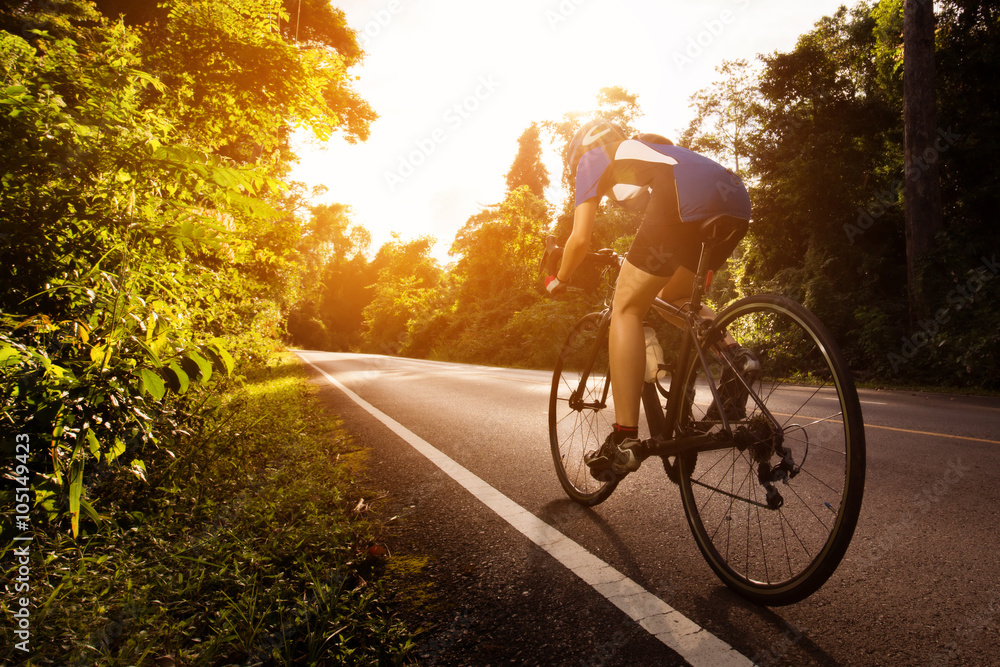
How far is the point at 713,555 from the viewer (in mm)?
2182

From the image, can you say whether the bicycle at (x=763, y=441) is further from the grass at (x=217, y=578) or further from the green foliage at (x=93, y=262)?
the green foliage at (x=93, y=262)

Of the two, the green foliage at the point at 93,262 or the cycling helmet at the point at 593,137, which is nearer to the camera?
the green foliage at the point at 93,262

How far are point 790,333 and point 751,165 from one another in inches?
773

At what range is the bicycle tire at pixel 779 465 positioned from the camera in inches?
68.2

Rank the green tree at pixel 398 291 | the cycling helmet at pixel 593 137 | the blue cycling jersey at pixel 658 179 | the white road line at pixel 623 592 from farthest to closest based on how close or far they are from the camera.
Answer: the green tree at pixel 398 291 → the cycling helmet at pixel 593 137 → the blue cycling jersey at pixel 658 179 → the white road line at pixel 623 592

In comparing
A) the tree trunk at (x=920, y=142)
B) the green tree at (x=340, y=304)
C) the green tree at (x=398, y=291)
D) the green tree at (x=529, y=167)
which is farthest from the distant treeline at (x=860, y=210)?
the green tree at (x=340, y=304)

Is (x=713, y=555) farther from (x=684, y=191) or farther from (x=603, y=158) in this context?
(x=603, y=158)

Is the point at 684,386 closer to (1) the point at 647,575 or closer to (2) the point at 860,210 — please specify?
(1) the point at 647,575

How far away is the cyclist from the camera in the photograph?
229 cm

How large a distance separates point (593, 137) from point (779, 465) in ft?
5.41

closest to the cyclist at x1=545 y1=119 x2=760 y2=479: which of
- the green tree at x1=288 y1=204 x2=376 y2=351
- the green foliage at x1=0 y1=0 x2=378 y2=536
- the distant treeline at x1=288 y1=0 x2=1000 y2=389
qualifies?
the green foliage at x1=0 y1=0 x2=378 y2=536

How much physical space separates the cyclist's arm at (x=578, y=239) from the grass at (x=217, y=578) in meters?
1.60

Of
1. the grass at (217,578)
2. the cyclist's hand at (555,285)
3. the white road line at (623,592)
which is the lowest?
the grass at (217,578)

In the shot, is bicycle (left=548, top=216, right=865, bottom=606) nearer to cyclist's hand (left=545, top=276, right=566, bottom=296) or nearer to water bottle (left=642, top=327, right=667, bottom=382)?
water bottle (left=642, top=327, right=667, bottom=382)
